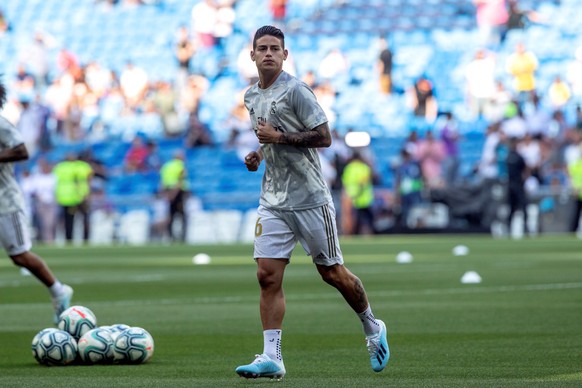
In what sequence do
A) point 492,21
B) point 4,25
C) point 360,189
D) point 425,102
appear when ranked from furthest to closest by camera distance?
point 4,25 → point 492,21 → point 425,102 → point 360,189

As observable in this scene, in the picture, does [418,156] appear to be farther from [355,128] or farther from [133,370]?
[133,370]

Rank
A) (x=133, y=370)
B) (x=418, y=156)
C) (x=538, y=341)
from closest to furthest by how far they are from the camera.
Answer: (x=133, y=370), (x=538, y=341), (x=418, y=156)

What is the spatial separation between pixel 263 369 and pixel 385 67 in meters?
31.6

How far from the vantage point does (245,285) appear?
17328 millimetres

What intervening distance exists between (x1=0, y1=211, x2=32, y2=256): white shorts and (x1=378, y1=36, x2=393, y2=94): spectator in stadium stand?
89.5 feet

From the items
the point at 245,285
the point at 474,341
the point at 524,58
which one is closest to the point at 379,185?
the point at 524,58

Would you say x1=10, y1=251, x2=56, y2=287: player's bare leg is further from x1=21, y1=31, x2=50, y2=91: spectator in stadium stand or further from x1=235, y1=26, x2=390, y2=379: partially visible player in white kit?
x1=21, y1=31, x2=50, y2=91: spectator in stadium stand

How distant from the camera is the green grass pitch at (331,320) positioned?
788 centimetres

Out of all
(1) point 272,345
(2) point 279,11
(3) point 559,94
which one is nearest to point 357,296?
(1) point 272,345

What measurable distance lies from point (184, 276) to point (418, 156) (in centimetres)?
1631

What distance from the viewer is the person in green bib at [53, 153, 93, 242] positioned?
1379 inches

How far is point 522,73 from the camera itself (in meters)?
Answer: 36.4

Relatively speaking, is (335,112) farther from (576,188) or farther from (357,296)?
(357,296)

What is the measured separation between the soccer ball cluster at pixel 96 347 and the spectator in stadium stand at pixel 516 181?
2455 centimetres
